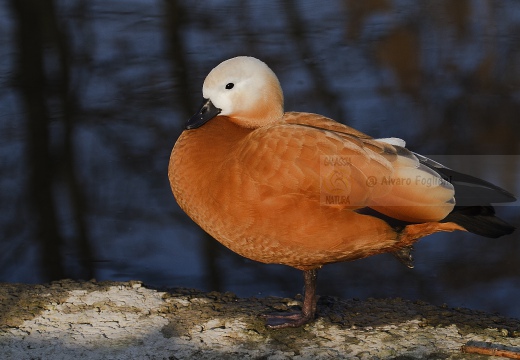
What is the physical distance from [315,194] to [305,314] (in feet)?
2.12

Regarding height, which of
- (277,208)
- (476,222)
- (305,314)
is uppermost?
(277,208)

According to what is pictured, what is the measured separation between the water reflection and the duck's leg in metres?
0.87

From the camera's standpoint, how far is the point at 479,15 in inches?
336

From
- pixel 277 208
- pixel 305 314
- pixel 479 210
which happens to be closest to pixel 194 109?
pixel 305 314

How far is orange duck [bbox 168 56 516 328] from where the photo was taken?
3203 millimetres

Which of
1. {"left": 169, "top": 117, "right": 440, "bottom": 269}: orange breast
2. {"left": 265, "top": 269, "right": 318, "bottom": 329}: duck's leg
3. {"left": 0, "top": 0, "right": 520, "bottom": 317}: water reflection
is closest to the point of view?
{"left": 169, "top": 117, "right": 440, "bottom": 269}: orange breast

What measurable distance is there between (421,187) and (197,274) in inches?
69.3

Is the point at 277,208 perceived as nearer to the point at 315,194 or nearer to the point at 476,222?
the point at 315,194

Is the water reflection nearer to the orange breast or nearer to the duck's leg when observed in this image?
the duck's leg

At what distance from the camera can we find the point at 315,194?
3.19 meters

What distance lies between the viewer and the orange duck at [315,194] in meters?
3.20

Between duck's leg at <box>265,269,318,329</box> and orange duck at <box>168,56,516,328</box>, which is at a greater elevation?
orange duck at <box>168,56,516,328</box>

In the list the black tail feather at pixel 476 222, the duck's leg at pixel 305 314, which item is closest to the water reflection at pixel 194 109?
the duck's leg at pixel 305 314

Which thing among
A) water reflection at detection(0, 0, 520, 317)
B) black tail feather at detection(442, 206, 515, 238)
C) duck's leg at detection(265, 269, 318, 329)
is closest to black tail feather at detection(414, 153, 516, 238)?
black tail feather at detection(442, 206, 515, 238)
